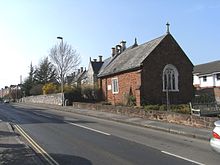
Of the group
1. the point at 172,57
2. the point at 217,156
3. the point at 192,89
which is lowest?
the point at 217,156

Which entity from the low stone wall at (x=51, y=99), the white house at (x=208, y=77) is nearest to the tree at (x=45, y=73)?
the low stone wall at (x=51, y=99)

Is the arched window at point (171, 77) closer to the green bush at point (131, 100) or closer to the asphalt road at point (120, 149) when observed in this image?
the green bush at point (131, 100)

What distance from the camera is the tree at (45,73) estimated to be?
307 ft

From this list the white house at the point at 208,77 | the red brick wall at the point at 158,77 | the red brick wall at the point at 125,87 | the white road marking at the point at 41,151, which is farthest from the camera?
the white house at the point at 208,77

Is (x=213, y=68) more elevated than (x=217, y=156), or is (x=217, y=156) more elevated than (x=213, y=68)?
(x=213, y=68)

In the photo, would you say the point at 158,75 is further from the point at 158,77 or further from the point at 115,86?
the point at 115,86

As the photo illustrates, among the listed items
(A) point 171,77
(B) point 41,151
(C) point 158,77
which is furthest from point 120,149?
(A) point 171,77

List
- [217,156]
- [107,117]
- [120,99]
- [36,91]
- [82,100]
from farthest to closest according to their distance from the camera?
[36,91] → [82,100] → [120,99] → [107,117] → [217,156]

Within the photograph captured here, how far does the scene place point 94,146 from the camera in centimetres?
1375

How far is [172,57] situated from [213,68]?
22538 mm

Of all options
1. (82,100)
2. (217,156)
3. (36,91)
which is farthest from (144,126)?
(36,91)

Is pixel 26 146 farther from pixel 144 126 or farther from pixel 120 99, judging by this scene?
pixel 120 99

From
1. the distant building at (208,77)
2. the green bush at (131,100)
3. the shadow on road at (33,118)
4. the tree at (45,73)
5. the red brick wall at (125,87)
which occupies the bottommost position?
the shadow on road at (33,118)

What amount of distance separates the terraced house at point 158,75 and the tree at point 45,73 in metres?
54.7
